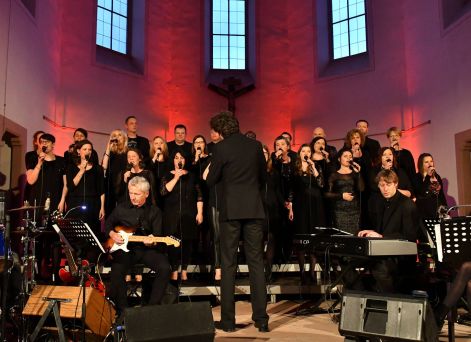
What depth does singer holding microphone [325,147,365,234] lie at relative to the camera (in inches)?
245

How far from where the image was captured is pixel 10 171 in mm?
→ 8133

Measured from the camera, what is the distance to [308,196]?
6.59 meters

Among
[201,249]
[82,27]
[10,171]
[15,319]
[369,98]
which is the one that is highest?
[82,27]

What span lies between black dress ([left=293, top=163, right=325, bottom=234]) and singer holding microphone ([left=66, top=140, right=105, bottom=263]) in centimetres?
250

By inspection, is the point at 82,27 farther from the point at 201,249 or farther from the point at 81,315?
the point at 81,315

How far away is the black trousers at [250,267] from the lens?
4.50 m

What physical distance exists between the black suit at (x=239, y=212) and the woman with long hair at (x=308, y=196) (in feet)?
6.69

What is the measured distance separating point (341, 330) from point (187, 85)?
9208mm

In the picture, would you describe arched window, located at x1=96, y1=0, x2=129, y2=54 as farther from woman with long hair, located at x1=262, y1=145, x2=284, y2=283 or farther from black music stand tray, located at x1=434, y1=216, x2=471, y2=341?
black music stand tray, located at x1=434, y1=216, x2=471, y2=341

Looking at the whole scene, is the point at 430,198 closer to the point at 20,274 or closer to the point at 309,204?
the point at 309,204

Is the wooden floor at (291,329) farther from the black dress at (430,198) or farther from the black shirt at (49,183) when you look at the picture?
the black shirt at (49,183)

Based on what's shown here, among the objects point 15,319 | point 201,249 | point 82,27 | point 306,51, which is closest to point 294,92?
point 306,51

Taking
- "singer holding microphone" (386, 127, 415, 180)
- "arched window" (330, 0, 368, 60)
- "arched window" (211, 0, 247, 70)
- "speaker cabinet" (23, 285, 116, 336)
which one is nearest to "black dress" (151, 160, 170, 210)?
"speaker cabinet" (23, 285, 116, 336)

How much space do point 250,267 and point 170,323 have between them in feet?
4.39
